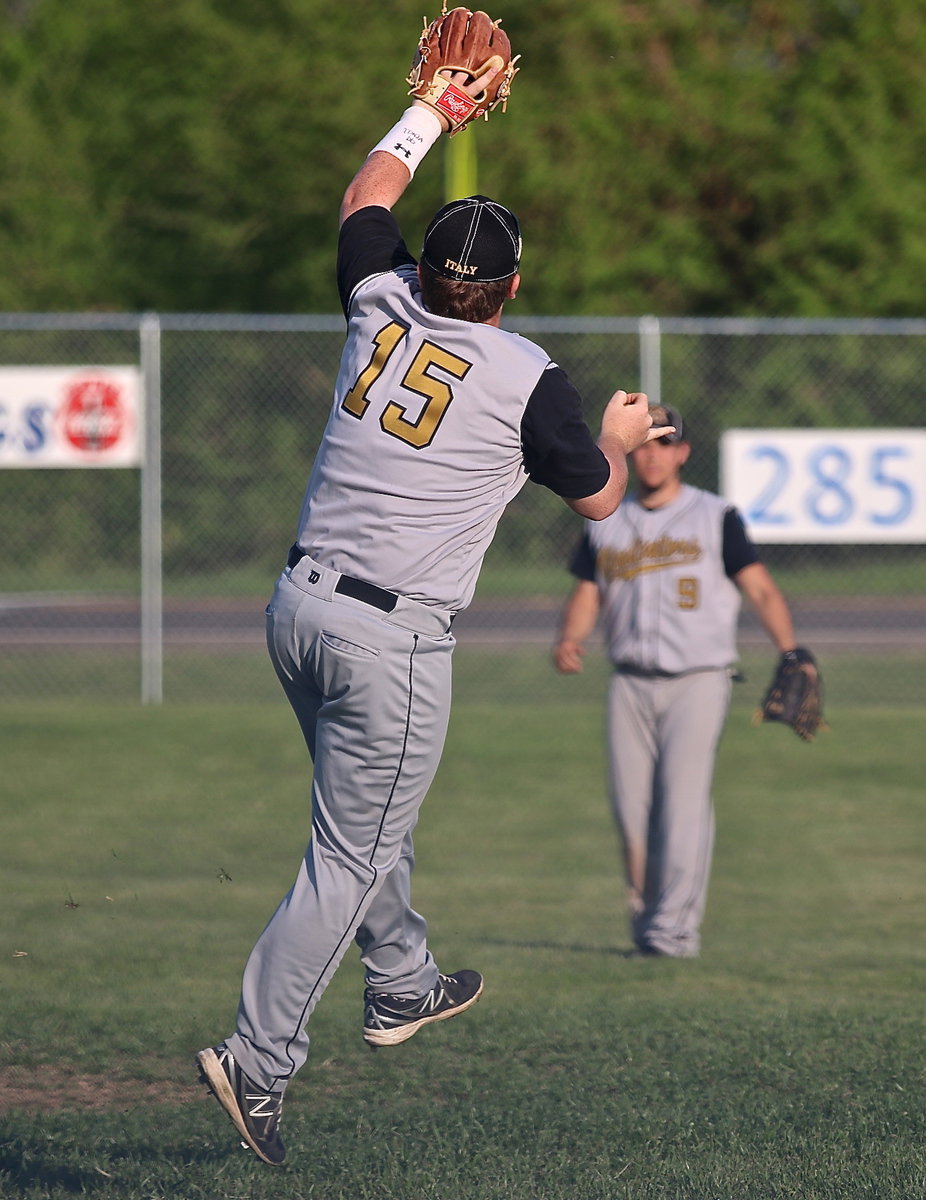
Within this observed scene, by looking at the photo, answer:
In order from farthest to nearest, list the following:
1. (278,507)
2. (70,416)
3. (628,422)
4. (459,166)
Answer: (459,166) < (278,507) < (70,416) < (628,422)

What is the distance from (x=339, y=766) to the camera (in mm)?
4105

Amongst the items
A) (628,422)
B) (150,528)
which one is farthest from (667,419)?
(150,528)

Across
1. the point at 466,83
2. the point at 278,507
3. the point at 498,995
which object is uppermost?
the point at 466,83

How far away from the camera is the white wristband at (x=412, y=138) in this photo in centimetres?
464

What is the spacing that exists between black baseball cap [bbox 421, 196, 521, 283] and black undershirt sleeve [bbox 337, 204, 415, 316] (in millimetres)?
251

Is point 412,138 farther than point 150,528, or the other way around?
point 150,528

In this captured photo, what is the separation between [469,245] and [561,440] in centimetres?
48

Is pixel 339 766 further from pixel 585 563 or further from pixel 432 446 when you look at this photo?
pixel 585 563

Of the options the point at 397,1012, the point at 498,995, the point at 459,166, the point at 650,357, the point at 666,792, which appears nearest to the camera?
the point at 397,1012

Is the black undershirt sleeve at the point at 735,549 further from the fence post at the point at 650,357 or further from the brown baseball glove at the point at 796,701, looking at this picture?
the fence post at the point at 650,357

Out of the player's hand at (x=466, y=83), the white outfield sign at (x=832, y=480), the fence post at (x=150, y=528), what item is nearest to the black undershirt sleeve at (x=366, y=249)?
the player's hand at (x=466, y=83)

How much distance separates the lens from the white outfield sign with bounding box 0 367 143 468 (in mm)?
13656

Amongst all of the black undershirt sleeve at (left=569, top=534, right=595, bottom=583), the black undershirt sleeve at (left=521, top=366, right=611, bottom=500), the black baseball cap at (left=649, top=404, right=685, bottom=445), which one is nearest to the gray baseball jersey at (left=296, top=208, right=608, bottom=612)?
the black undershirt sleeve at (left=521, top=366, right=611, bottom=500)

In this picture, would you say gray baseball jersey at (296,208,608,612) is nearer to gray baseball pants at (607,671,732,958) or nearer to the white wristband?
the white wristband
